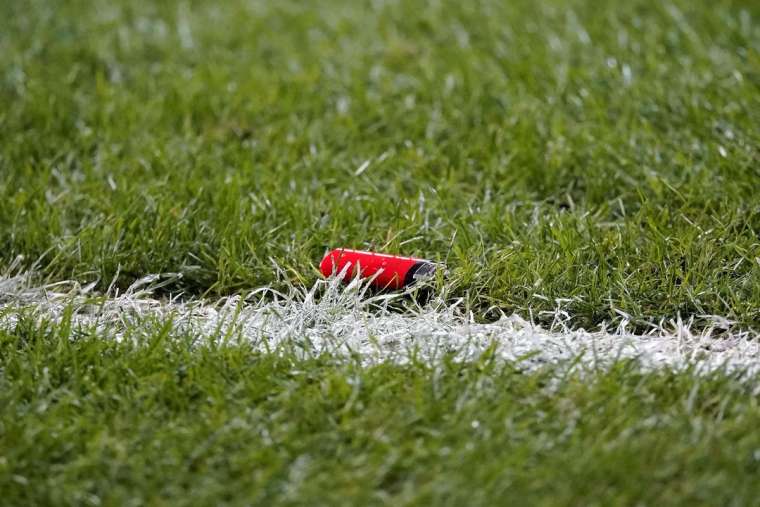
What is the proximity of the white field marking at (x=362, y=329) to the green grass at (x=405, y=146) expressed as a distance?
13 centimetres

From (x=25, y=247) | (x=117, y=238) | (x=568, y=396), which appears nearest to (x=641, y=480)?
(x=568, y=396)

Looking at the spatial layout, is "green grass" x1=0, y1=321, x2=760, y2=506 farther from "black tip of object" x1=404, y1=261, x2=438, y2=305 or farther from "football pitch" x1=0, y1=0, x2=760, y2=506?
"black tip of object" x1=404, y1=261, x2=438, y2=305

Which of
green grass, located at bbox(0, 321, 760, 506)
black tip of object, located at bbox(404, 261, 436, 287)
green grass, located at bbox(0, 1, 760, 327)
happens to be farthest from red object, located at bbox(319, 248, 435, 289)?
green grass, located at bbox(0, 321, 760, 506)

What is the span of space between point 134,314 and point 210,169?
3.37ft

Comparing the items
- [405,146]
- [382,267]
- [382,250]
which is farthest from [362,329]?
[405,146]

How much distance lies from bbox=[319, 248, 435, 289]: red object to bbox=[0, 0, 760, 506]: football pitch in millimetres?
A: 53

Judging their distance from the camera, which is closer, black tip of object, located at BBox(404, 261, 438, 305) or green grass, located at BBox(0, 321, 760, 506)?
green grass, located at BBox(0, 321, 760, 506)

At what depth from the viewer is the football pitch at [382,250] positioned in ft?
7.11

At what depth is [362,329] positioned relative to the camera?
2.77 meters

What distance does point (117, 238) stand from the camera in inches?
128

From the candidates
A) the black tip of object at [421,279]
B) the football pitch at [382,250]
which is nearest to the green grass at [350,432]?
the football pitch at [382,250]

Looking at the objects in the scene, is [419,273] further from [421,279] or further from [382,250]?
[382,250]

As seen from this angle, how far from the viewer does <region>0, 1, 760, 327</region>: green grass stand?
121 inches

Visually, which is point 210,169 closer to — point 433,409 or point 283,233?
point 283,233
